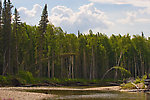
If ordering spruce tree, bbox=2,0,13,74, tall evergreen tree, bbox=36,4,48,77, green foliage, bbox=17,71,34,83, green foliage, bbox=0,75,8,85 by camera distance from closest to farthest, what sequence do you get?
1. green foliage, bbox=0,75,8,85
2. green foliage, bbox=17,71,34,83
3. spruce tree, bbox=2,0,13,74
4. tall evergreen tree, bbox=36,4,48,77

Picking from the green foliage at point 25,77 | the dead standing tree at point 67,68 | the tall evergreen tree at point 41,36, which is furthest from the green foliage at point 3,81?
the dead standing tree at point 67,68

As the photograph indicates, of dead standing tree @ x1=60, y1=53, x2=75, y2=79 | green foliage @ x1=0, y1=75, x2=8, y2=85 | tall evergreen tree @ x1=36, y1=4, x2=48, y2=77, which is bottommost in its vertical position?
green foliage @ x1=0, y1=75, x2=8, y2=85

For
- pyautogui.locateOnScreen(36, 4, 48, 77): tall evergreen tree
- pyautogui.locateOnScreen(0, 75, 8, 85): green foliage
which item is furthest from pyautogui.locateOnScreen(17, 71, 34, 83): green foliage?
pyautogui.locateOnScreen(36, 4, 48, 77): tall evergreen tree

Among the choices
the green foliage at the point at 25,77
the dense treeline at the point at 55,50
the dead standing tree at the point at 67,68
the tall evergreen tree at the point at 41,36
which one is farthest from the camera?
the dead standing tree at the point at 67,68

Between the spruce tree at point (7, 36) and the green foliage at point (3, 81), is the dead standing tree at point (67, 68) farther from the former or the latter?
the green foliage at point (3, 81)

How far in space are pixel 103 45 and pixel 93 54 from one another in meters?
9.69

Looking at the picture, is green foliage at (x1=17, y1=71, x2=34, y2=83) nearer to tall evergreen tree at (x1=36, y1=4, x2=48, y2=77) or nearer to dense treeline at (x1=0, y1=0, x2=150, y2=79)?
dense treeline at (x1=0, y1=0, x2=150, y2=79)

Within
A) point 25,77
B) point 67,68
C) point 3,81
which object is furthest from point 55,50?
point 3,81

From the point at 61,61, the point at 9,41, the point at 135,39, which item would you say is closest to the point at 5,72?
the point at 9,41

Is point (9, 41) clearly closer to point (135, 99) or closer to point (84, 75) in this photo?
point (84, 75)

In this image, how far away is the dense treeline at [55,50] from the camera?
5169 cm

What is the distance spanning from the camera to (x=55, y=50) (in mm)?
59812

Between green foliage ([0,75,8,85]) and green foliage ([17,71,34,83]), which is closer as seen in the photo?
green foliage ([0,75,8,85])

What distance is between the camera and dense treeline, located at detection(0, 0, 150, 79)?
51.7m
